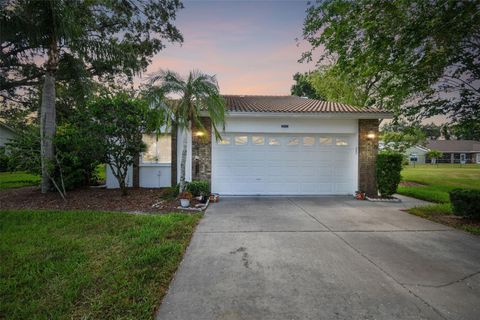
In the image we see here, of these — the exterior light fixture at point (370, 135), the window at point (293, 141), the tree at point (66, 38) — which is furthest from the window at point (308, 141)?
the tree at point (66, 38)

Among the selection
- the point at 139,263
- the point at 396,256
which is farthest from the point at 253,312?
the point at 396,256

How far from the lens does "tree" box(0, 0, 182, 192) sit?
6.82 metres

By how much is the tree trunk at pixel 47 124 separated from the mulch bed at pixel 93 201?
2.40ft

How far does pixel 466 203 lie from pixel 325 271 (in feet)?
16.4

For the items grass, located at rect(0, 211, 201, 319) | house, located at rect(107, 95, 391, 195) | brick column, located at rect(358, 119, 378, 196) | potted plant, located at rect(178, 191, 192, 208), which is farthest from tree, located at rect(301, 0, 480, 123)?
grass, located at rect(0, 211, 201, 319)

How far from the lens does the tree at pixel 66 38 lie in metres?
6.82

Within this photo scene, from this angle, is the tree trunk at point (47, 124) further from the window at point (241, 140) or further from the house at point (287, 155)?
the window at point (241, 140)

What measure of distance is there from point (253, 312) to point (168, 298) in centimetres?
96

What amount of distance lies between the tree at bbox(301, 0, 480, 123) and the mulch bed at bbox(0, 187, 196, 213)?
616 centimetres

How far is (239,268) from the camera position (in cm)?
317

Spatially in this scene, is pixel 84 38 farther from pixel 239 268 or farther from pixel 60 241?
pixel 239 268

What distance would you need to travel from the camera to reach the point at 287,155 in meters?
8.62

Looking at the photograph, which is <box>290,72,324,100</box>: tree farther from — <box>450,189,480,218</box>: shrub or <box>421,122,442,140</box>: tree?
<box>450,189,480,218</box>: shrub

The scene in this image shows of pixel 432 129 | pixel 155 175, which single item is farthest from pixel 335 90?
pixel 432 129
